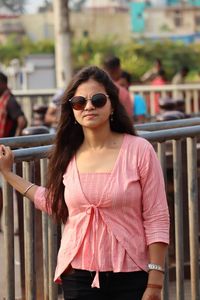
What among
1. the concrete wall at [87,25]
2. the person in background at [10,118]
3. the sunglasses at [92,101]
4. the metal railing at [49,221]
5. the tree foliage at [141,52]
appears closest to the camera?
the sunglasses at [92,101]

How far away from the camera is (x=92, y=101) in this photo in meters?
4.80

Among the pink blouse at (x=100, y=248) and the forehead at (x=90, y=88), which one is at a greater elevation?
the forehead at (x=90, y=88)

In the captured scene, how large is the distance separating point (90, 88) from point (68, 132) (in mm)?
268

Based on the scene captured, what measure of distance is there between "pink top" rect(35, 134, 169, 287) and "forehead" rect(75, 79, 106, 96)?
0.96 feet

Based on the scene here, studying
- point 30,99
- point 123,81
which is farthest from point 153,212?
point 30,99

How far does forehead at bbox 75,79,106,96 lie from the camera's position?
15.8 feet

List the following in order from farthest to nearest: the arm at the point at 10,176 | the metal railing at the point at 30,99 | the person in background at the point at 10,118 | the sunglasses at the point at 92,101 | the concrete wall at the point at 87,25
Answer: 1. the concrete wall at the point at 87,25
2. the metal railing at the point at 30,99
3. the person in background at the point at 10,118
4. the arm at the point at 10,176
5. the sunglasses at the point at 92,101

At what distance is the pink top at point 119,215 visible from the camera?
4.70 meters

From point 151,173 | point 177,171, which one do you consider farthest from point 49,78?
point 151,173

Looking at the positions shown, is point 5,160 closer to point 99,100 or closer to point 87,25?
point 99,100

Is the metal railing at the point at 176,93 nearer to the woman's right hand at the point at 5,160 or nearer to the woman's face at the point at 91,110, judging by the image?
the woman's right hand at the point at 5,160

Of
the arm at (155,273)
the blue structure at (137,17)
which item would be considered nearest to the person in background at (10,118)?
the arm at (155,273)

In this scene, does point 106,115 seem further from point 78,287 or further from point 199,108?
point 199,108

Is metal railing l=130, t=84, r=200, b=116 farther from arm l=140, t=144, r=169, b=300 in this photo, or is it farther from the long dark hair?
arm l=140, t=144, r=169, b=300
